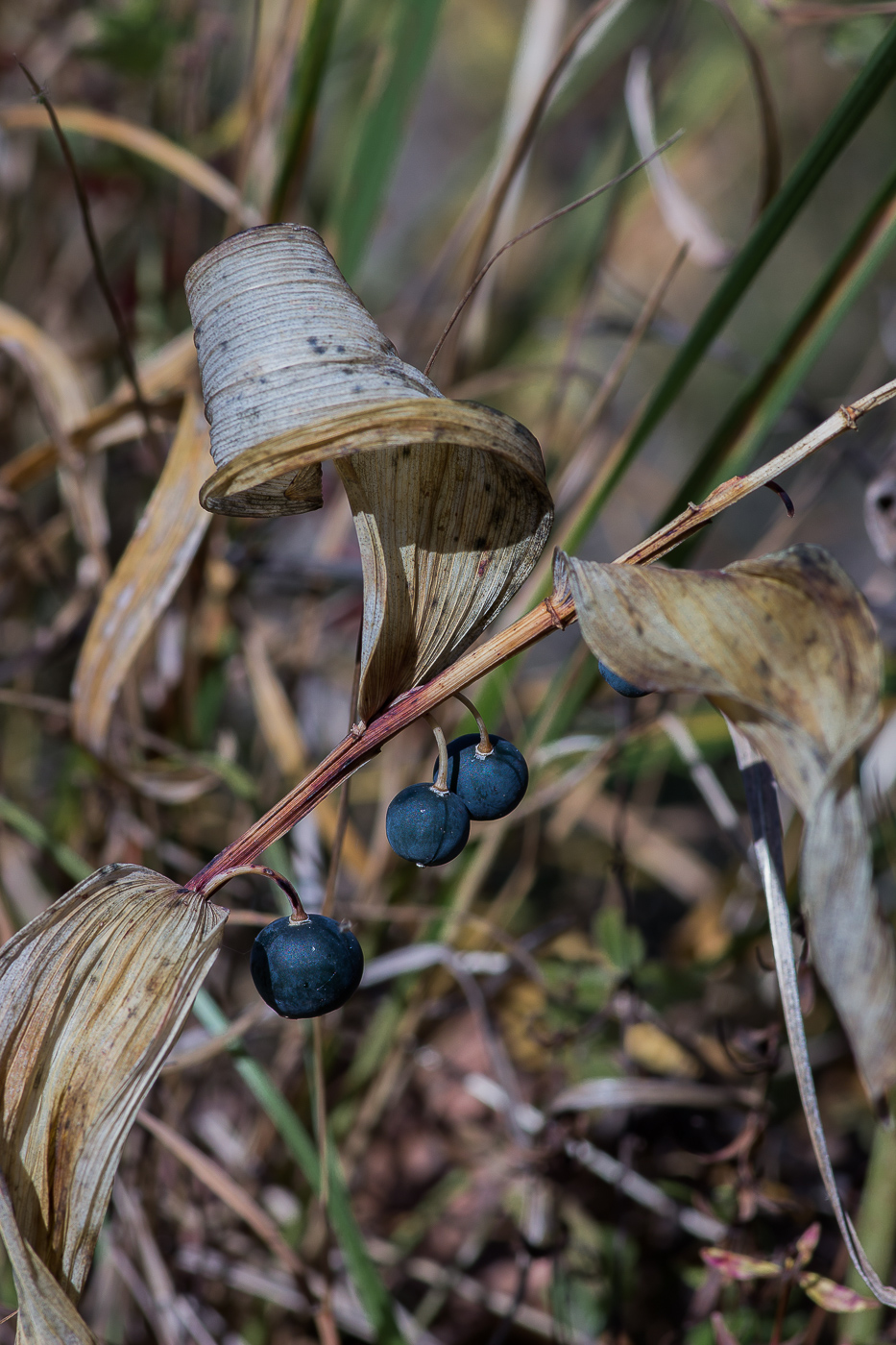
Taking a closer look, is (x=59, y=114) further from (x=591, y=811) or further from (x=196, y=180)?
(x=591, y=811)

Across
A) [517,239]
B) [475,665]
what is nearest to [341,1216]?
[475,665]

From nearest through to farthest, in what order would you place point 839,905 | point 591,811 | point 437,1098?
1. point 839,905
2. point 437,1098
3. point 591,811

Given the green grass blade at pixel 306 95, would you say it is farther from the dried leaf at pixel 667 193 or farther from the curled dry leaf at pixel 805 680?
the curled dry leaf at pixel 805 680

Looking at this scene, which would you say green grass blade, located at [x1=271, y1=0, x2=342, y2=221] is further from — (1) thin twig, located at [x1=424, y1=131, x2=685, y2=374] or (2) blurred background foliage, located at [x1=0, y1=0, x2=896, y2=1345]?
(1) thin twig, located at [x1=424, y1=131, x2=685, y2=374]

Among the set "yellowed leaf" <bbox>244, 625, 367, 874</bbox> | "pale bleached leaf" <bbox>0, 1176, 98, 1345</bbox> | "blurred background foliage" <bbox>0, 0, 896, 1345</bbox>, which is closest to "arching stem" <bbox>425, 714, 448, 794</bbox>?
"pale bleached leaf" <bbox>0, 1176, 98, 1345</bbox>

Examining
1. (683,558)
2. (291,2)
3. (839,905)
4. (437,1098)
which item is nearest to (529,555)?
(839,905)

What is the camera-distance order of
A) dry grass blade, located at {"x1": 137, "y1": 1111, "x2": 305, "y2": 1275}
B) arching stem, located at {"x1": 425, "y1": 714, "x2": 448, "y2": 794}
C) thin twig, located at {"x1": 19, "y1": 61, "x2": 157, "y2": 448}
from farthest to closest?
dry grass blade, located at {"x1": 137, "y1": 1111, "x2": 305, "y2": 1275}, thin twig, located at {"x1": 19, "y1": 61, "x2": 157, "y2": 448}, arching stem, located at {"x1": 425, "y1": 714, "x2": 448, "y2": 794}
